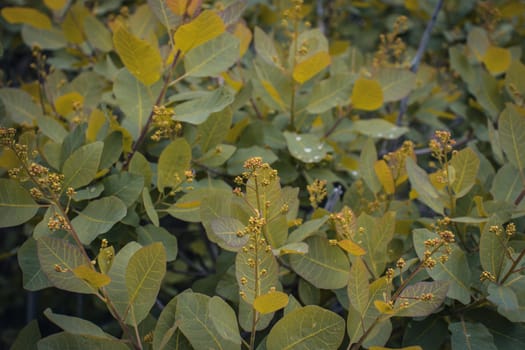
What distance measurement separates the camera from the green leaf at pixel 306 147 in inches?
65.4

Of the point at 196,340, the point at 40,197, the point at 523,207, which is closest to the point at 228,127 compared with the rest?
the point at 40,197

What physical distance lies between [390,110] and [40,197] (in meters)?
1.49

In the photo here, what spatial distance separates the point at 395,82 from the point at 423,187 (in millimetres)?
507

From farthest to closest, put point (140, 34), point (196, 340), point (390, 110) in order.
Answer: point (390, 110)
point (140, 34)
point (196, 340)

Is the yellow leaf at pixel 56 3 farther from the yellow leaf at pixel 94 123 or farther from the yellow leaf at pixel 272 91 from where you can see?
→ the yellow leaf at pixel 272 91

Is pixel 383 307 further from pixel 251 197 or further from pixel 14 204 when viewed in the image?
pixel 14 204

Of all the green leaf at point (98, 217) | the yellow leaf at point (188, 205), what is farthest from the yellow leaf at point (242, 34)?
the green leaf at point (98, 217)

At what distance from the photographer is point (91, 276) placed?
3.60 feet

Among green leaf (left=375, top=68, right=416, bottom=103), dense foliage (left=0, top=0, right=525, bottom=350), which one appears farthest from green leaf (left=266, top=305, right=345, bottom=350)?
green leaf (left=375, top=68, right=416, bottom=103)

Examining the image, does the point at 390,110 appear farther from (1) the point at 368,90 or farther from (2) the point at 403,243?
(2) the point at 403,243

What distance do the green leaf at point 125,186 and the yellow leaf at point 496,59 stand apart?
141cm

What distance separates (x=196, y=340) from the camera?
1.14 metres

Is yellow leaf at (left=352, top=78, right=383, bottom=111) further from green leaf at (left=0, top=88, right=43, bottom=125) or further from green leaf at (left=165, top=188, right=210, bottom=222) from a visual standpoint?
green leaf at (left=0, top=88, right=43, bottom=125)

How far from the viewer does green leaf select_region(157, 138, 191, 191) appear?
1.43 m
